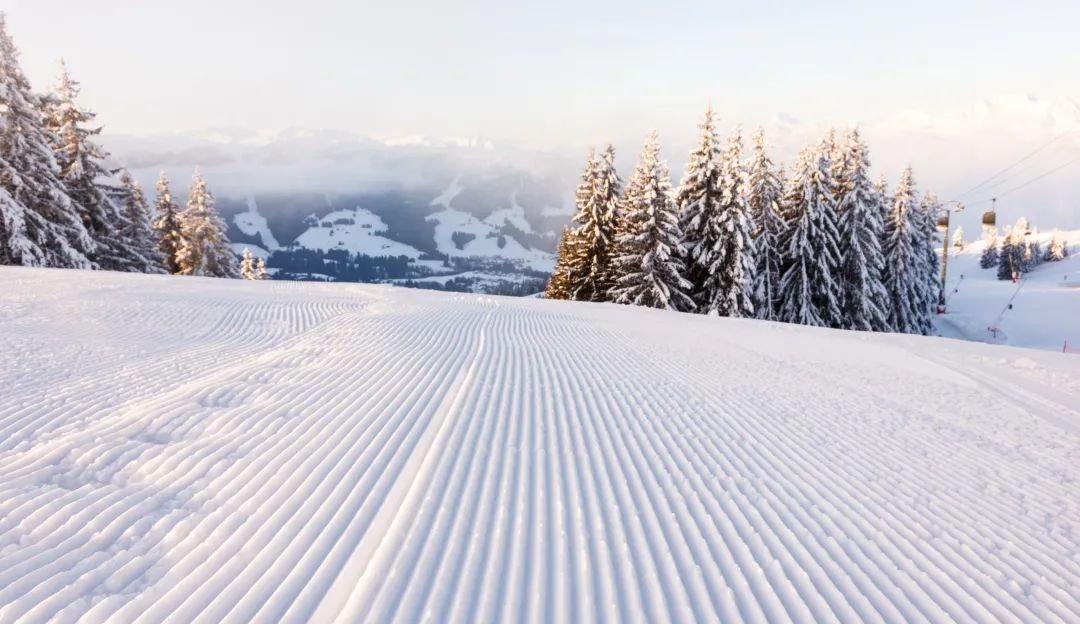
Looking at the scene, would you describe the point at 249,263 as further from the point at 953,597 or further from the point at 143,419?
the point at 953,597

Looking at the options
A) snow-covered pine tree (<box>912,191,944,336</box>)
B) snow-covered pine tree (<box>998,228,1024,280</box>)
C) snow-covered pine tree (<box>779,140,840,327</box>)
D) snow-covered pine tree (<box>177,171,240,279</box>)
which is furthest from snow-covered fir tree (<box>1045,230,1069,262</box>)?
snow-covered pine tree (<box>177,171,240,279</box>)

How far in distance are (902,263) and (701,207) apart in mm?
14465

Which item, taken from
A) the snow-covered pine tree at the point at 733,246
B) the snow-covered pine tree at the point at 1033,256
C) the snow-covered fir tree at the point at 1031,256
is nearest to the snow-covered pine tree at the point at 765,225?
the snow-covered pine tree at the point at 733,246

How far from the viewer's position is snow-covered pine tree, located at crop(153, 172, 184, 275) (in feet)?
115

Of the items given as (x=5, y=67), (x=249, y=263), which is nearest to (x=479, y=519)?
(x=5, y=67)

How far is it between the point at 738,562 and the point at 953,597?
1.52 metres

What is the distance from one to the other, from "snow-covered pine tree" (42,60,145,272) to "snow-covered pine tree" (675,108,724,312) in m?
30.0

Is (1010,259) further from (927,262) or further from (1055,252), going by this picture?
(927,262)

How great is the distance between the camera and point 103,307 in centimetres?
1518

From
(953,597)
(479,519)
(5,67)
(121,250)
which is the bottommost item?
(953,597)

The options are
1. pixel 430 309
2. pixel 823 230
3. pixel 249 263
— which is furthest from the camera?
pixel 249 263

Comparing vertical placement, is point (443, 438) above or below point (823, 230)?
below

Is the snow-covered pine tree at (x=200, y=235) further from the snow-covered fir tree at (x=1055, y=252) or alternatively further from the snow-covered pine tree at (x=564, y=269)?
the snow-covered fir tree at (x=1055, y=252)

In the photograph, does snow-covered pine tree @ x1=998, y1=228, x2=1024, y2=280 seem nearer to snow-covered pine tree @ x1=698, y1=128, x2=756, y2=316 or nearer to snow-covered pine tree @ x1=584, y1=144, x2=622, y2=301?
snow-covered pine tree @ x1=698, y1=128, x2=756, y2=316
